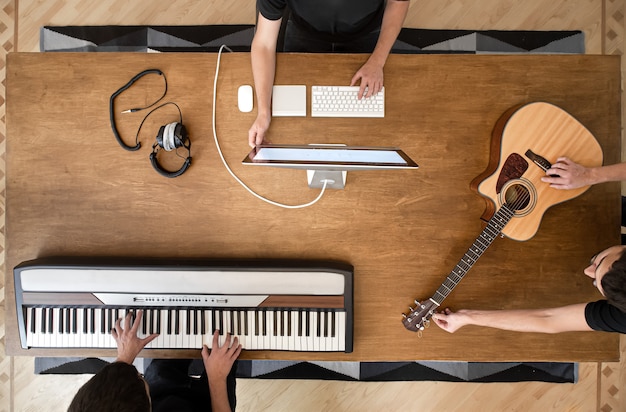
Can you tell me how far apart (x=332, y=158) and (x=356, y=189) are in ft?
1.46

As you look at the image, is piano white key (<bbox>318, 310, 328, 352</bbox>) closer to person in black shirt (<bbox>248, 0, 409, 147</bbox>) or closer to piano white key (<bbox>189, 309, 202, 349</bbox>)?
piano white key (<bbox>189, 309, 202, 349</bbox>)

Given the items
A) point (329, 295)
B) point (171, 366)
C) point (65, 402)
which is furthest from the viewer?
point (65, 402)

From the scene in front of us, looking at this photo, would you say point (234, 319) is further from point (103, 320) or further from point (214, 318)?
point (103, 320)

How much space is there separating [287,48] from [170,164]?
2.55 feet

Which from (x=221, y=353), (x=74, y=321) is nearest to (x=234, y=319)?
(x=221, y=353)

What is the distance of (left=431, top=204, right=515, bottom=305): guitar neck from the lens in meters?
1.41

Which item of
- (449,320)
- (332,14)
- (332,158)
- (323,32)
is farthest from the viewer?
(323,32)

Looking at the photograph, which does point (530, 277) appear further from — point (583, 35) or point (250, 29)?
point (250, 29)

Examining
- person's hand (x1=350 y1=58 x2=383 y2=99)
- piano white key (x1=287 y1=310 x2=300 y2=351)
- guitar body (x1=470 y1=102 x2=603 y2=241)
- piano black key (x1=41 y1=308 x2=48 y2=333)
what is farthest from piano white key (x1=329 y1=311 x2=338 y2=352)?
piano black key (x1=41 y1=308 x2=48 y2=333)

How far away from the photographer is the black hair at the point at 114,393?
132 centimetres

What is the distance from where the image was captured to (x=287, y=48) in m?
1.84

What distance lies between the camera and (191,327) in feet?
4.98

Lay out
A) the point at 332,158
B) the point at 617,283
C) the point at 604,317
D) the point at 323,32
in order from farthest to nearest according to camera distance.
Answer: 1. the point at 323,32
2. the point at 604,317
3. the point at 617,283
4. the point at 332,158

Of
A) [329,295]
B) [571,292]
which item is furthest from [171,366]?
[571,292]
